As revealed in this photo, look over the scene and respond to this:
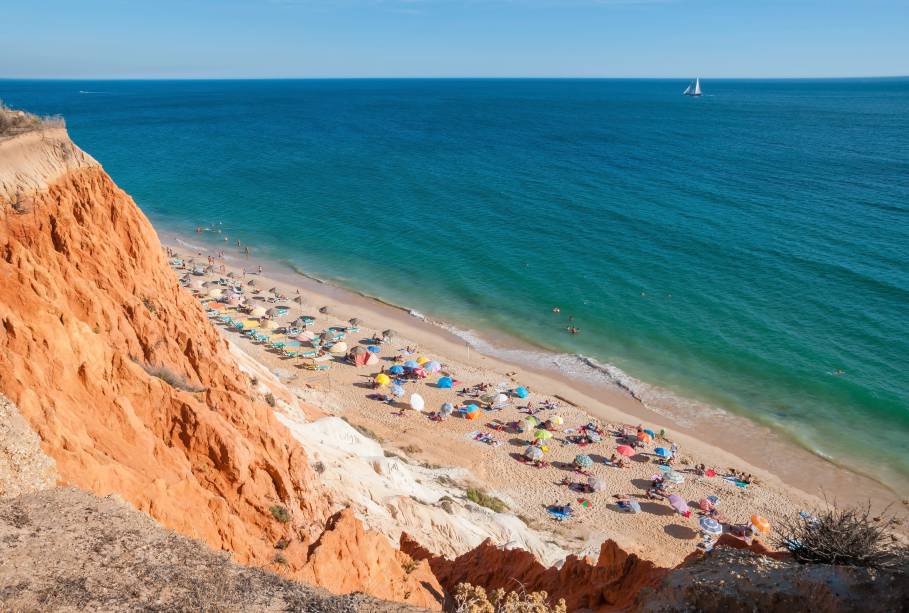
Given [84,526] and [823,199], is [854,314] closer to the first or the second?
[823,199]

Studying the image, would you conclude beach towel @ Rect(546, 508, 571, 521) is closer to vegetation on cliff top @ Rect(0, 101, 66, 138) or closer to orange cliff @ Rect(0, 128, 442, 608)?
orange cliff @ Rect(0, 128, 442, 608)

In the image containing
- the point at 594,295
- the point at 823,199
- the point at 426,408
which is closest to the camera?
the point at 426,408

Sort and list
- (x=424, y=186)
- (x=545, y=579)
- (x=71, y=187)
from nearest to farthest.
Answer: (x=545, y=579) → (x=71, y=187) → (x=424, y=186)

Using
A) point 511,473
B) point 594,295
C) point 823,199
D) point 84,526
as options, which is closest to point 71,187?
point 84,526

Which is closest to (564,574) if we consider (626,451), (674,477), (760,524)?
(760,524)

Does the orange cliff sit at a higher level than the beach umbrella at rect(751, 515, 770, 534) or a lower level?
higher

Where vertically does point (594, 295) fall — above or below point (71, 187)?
below

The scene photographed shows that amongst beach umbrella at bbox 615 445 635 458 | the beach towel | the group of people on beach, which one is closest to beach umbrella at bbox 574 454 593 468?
the group of people on beach
